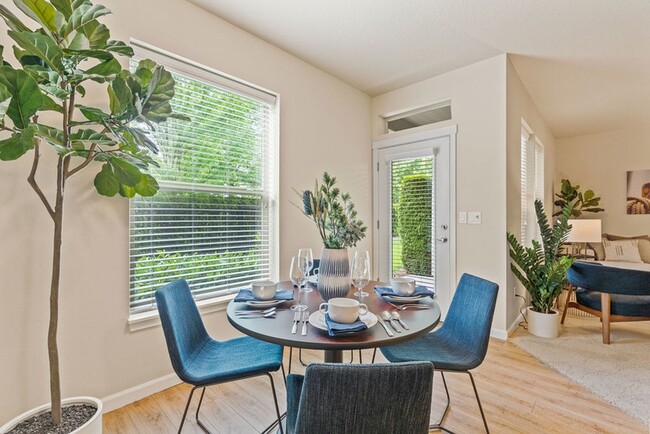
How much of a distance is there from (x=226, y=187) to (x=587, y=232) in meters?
5.02

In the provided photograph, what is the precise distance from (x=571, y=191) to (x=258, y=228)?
5.44 meters

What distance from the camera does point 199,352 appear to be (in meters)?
1.61

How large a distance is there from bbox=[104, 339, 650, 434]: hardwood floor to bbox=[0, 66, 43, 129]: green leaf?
1626mm

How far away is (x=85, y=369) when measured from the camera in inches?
70.3

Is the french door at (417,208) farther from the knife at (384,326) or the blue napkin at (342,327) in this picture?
the blue napkin at (342,327)

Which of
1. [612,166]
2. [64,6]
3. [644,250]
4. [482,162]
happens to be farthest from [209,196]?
[612,166]

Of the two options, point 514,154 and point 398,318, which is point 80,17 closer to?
point 398,318

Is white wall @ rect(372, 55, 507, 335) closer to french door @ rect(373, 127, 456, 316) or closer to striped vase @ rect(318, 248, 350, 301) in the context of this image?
french door @ rect(373, 127, 456, 316)

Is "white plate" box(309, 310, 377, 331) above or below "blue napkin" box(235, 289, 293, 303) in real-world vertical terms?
below

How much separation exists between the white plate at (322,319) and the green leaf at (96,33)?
147 cm

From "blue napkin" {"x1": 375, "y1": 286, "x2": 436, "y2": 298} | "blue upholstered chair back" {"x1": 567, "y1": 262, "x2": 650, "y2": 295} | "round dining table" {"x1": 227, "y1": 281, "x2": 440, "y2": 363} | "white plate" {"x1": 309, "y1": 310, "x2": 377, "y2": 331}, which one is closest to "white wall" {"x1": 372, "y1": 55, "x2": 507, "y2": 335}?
"blue upholstered chair back" {"x1": 567, "y1": 262, "x2": 650, "y2": 295}

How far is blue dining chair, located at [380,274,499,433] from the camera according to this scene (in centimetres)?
150

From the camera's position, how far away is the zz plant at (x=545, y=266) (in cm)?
295

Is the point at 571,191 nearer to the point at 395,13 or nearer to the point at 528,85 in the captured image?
the point at 528,85
